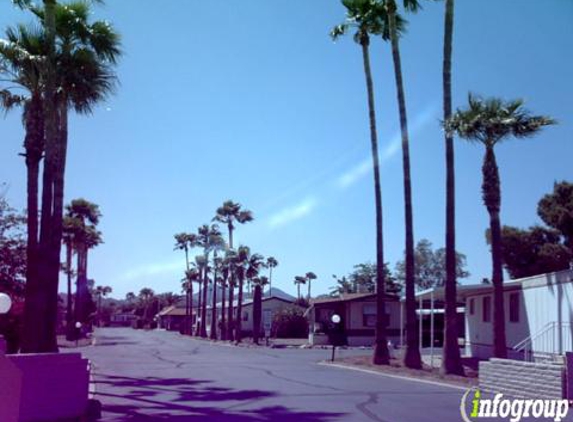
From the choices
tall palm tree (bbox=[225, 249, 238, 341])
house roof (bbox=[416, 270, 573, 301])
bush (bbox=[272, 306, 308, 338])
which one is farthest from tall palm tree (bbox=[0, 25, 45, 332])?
bush (bbox=[272, 306, 308, 338])

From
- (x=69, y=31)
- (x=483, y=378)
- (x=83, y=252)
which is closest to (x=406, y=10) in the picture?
(x=69, y=31)

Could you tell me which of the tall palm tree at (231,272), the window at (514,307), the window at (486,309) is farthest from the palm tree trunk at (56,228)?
the tall palm tree at (231,272)

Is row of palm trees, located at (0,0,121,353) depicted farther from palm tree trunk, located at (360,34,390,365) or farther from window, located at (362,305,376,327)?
window, located at (362,305,376,327)

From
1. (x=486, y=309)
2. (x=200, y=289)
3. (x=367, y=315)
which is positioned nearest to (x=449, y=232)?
(x=486, y=309)

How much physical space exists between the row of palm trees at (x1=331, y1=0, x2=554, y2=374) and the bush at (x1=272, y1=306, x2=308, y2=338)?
123 ft

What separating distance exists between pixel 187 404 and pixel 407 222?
12588mm

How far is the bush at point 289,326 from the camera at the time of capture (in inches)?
2504

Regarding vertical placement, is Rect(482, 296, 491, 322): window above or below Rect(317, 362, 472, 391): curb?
above

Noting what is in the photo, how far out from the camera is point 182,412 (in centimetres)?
1298

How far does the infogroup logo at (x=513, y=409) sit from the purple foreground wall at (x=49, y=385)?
22.3 ft

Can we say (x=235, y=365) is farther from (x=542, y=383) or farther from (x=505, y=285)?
(x=542, y=383)

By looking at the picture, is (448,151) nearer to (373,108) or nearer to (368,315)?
(373,108)

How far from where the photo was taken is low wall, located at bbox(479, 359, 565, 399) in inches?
576

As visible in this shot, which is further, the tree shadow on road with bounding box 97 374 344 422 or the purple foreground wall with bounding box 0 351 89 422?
the tree shadow on road with bounding box 97 374 344 422
